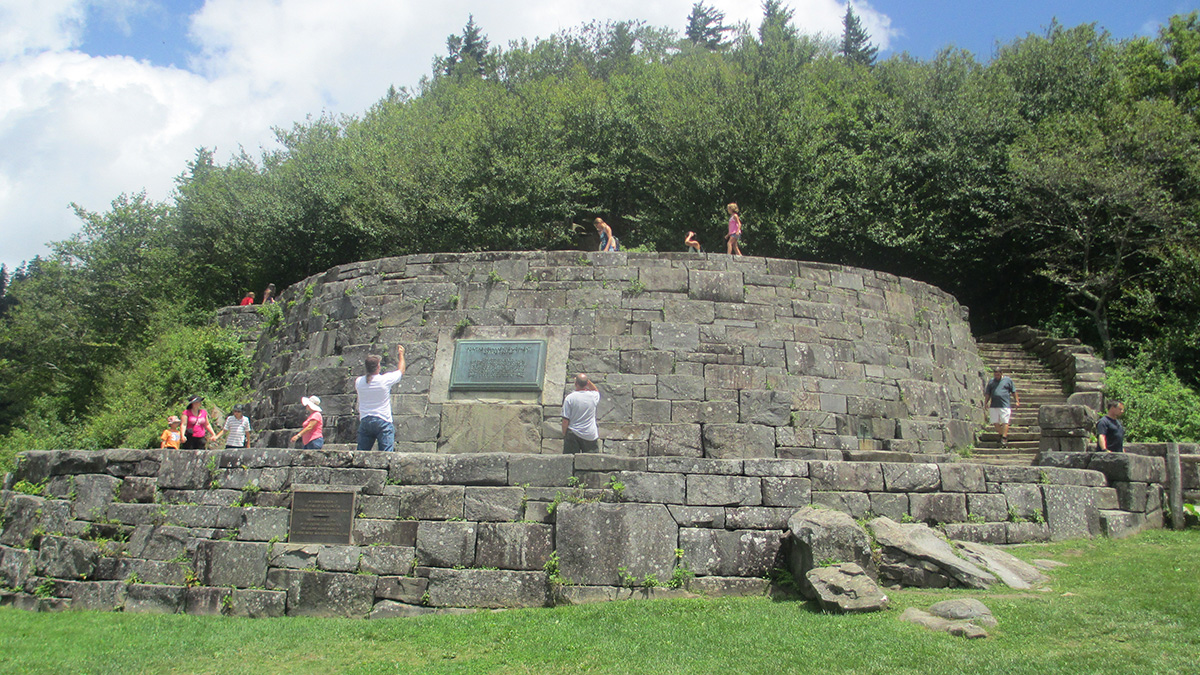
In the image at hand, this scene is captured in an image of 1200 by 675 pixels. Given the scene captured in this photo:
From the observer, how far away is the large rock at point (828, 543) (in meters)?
6.81

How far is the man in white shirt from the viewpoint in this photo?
352 inches

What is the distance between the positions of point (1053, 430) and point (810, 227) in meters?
11.4

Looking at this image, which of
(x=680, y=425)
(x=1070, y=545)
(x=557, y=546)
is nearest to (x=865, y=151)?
(x=680, y=425)

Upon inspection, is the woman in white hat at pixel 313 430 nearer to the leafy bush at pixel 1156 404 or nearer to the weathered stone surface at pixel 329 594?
the weathered stone surface at pixel 329 594

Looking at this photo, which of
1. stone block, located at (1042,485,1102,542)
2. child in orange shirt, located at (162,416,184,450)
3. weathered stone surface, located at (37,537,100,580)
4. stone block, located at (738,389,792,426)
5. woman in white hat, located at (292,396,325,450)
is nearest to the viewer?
weathered stone surface, located at (37,537,100,580)

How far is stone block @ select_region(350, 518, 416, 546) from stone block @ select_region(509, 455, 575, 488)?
110 centimetres

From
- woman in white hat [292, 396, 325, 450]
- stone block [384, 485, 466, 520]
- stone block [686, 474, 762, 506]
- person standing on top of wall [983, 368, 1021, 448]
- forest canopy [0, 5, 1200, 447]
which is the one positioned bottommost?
stone block [384, 485, 466, 520]

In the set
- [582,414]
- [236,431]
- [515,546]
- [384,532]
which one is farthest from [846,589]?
[236,431]

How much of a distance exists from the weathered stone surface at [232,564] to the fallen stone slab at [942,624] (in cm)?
591

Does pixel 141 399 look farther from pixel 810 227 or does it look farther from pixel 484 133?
pixel 810 227

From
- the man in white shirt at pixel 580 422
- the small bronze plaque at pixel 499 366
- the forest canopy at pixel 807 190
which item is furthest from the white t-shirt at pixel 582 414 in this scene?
the forest canopy at pixel 807 190

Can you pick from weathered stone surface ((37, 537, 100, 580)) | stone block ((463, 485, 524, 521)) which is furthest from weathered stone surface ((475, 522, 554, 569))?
weathered stone surface ((37, 537, 100, 580))

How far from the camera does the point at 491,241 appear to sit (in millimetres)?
22266

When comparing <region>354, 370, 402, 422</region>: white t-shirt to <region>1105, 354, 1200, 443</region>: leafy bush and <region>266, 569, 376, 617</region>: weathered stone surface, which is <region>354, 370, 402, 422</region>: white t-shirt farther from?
<region>1105, 354, 1200, 443</region>: leafy bush
